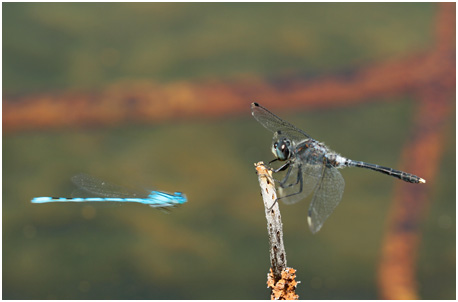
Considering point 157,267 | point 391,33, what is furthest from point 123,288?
point 391,33

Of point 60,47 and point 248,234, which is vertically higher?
point 60,47

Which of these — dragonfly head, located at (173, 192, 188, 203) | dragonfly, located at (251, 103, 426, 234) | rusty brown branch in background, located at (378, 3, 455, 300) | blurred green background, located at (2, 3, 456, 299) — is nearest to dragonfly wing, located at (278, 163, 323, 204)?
dragonfly, located at (251, 103, 426, 234)

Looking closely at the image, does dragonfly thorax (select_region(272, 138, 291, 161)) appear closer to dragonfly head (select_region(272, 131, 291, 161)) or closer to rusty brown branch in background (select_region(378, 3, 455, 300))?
dragonfly head (select_region(272, 131, 291, 161))

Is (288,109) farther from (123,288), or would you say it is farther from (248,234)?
(123,288)

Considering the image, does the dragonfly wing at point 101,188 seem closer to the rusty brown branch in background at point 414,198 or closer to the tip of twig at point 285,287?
the tip of twig at point 285,287

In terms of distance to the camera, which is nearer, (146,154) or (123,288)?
(123,288)

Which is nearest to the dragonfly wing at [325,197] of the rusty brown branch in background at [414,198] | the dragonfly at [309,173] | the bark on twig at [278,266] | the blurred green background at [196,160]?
the dragonfly at [309,173]
